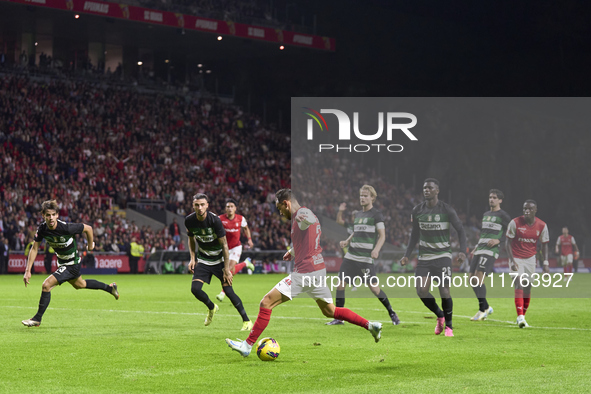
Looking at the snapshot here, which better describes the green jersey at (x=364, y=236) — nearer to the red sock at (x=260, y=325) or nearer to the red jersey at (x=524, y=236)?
the red jersey at (x=524, y=236)

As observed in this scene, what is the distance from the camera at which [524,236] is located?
14180 millimetres

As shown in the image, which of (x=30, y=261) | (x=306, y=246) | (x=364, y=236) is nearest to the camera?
(x=306, y=246)

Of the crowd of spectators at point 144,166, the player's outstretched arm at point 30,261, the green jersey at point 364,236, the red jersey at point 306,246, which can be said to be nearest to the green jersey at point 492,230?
the green jersey at point 364,236

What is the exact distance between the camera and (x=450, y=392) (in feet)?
22.9

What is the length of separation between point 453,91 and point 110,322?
3534 cm

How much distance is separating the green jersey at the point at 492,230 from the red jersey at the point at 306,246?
662 cm

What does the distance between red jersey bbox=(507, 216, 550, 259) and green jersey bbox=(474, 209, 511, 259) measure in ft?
1.59

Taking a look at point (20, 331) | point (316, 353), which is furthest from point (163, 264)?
point (316, 353)

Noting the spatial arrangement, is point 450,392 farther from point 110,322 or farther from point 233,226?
point 233,226

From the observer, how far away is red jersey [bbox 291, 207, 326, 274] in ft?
30.4

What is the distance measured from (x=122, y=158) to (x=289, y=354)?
3277 cm

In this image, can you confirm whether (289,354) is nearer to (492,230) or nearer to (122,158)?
(492,230)

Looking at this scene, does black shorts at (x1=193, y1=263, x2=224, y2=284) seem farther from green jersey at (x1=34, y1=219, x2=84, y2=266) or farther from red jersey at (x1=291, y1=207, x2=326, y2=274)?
red jersey at (x1=291, y1=207, x2=326, y2=274)

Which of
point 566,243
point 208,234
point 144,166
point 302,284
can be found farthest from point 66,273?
point 144,166
